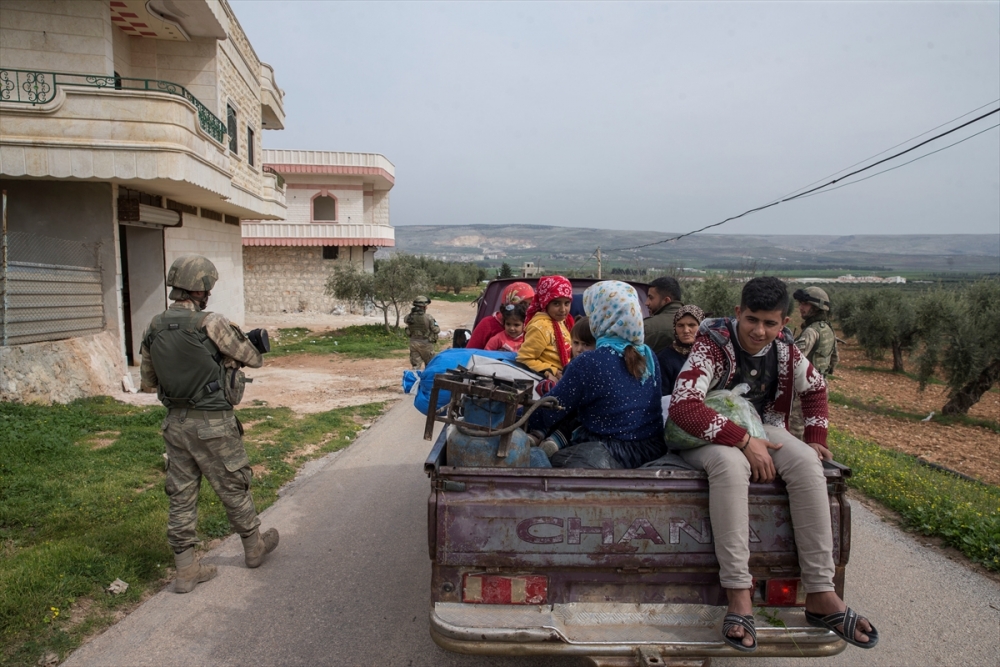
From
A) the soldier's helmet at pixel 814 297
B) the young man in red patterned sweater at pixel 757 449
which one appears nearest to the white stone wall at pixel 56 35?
the soldier's helmet at pixel 814 297

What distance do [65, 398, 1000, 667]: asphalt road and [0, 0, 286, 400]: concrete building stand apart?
5.90m

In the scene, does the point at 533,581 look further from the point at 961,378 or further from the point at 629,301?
the point at 961,378

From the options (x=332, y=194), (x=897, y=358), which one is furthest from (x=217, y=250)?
(x=897, y=358)

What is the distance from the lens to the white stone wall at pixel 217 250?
14226 mm

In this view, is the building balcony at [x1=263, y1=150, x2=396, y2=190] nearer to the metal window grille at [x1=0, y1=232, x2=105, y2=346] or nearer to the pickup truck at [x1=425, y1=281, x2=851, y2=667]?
the metal window grille at [x1=0, y1=232, x2=105, y2=346]

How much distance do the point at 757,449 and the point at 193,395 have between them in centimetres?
333

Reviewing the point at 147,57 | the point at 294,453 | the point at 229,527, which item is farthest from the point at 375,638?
the point at 147,57

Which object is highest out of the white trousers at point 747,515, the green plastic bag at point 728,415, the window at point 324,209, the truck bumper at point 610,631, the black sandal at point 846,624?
the window at point 324,209

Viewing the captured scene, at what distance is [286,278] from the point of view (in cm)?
3177

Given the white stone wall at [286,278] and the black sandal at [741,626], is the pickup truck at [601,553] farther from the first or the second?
the white stone wall at [286,278]

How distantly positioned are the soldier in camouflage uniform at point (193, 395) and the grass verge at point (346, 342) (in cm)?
1329

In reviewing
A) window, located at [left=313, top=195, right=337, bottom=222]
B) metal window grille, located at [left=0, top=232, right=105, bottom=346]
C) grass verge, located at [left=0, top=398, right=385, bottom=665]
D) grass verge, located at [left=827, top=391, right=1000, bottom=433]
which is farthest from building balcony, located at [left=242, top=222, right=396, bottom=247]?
grass verge, located at [left=827, top=391, right=1000, bottom=433]

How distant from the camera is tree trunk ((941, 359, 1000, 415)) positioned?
1575cm

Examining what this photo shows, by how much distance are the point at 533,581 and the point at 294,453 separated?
17.4 feet
